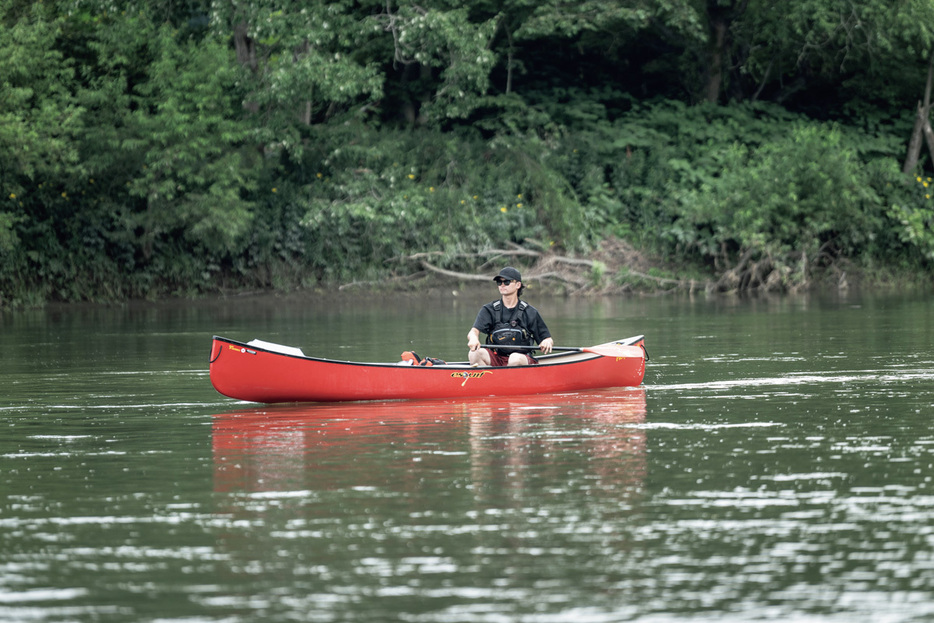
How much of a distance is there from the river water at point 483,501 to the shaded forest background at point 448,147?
1537 cm

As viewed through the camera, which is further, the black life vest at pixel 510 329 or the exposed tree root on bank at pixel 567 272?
the exposed tree root on bank at pixel 567 272

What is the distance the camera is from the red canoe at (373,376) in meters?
12.9

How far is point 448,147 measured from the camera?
3506cm

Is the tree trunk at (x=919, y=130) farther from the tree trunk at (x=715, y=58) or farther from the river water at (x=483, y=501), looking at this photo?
the river water at (x=483, y=501)

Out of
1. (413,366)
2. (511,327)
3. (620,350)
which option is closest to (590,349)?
(620,350)

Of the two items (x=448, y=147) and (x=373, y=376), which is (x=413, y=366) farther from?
(x=448, y=147)

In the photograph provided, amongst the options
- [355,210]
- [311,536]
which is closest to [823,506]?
[311,536]

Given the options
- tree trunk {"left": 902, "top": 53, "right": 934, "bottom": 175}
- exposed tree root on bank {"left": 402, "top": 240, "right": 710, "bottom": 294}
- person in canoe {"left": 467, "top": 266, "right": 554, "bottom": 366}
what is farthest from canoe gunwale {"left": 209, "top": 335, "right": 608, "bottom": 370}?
tree trunk {"left": 902, "top": 53, "right": 934, "bottom": 175}

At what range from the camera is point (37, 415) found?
492 inches

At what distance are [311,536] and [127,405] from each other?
6.41 metres

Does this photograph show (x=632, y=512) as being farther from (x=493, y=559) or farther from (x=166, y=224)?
(x=166, y=224)

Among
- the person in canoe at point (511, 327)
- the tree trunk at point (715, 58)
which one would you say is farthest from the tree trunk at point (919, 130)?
the person in canoe at point (511, 327)

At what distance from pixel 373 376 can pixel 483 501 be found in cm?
525

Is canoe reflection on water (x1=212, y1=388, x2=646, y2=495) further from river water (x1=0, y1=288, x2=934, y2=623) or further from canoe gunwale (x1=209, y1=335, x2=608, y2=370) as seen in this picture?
canoe gunwale (x1=209, y1=335, x2=608, y2=370)
